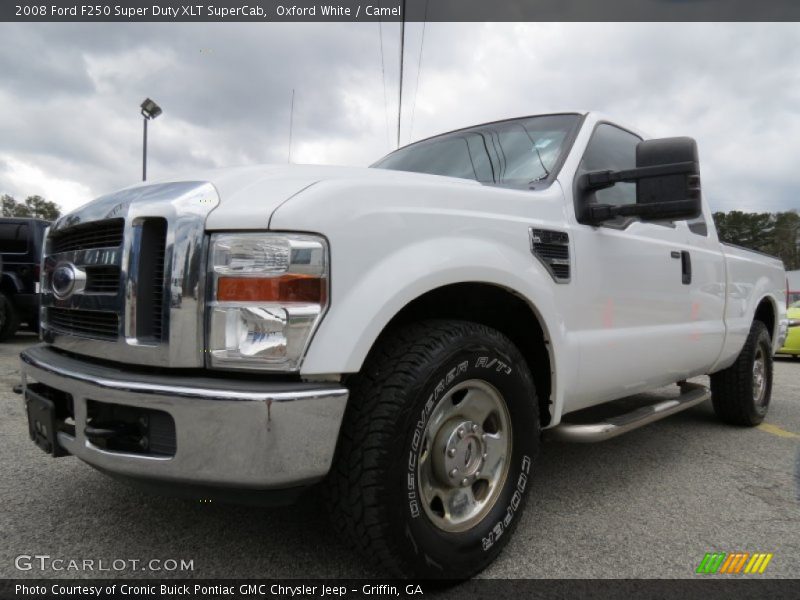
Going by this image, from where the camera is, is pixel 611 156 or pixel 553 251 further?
pixel 611 156

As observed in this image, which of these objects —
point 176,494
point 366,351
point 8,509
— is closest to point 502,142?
point 366,351

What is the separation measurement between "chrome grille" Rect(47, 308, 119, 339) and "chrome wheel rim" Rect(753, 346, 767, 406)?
14.9 ft

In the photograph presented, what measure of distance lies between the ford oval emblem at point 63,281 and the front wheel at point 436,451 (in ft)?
3.48

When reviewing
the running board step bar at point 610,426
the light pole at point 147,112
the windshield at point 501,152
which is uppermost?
the light pole at point 147,112

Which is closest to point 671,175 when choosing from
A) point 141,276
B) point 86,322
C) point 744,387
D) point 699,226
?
point 699,226

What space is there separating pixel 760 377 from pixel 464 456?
12.3 feet

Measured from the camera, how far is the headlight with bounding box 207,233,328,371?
1455 mm

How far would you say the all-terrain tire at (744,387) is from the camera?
405cm

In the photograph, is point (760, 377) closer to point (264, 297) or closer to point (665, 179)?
point (665, 179)

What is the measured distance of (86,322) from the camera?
5.99 ft

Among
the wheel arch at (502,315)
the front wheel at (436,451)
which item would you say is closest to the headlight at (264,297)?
the front wheel at (436,451)

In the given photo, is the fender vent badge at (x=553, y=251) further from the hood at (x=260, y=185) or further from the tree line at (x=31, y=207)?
the tree line at (x=31, y=207)

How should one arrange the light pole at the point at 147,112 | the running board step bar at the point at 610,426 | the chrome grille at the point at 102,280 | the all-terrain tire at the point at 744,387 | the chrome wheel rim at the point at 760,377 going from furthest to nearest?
the light pole at the point at 147,112, the chrome wheel rim at the point at 760,377, the all-terrain tire at the point at 744,387, the running board step bar at the point at 610,426, the chrome grille at the point at 102,280

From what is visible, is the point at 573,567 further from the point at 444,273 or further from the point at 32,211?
the point at 32,211
